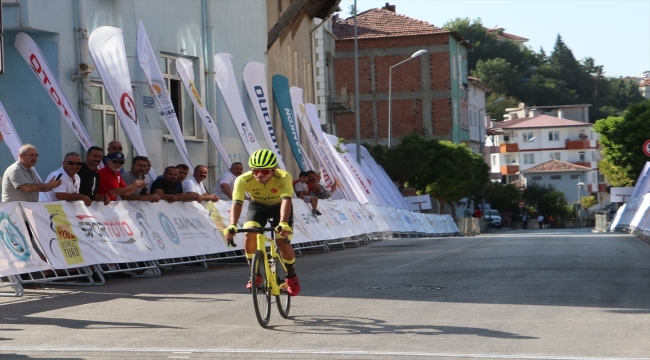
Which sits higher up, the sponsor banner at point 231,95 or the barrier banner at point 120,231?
the sponsor banner at point 231,95

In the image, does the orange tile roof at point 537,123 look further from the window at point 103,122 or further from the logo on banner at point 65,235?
the logo on banner at point 65,235

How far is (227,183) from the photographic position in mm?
21750

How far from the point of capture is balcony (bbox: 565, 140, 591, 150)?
A: 160m

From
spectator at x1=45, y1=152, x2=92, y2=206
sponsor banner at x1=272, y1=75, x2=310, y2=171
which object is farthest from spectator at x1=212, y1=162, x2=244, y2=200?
sponsor banner at x1=272, y1=75, x2=310, y2=171

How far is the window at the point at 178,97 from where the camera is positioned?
26750 millimetres

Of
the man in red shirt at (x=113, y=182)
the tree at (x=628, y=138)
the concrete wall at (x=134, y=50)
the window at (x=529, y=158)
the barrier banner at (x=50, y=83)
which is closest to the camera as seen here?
the man in red shirt at (x=113, y=182)

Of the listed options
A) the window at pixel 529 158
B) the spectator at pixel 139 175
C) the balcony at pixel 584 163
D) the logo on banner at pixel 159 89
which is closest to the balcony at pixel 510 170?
the window at pixel 529 158

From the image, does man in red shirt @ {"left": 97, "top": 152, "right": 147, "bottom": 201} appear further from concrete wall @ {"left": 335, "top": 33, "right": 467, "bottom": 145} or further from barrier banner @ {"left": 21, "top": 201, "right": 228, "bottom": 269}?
concrete wall @ {"left": 335, "top": 33, "right": 467, "bottom": 145}

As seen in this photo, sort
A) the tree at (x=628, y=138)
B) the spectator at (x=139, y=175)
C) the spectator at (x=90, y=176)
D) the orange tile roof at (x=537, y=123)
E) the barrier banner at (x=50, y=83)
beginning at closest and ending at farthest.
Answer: the spectator at (x=90, y=176), the spectator at (x=139, y=175), the barrier banner at (x=50, y=83), the tree at (x=628, y=138), the orange tile roof at (x=537, y=123)

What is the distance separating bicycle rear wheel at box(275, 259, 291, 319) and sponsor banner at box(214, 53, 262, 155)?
14.9m

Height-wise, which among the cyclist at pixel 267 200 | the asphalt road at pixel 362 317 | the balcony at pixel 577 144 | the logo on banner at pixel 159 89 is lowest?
the asphalt road at pixel 362 317

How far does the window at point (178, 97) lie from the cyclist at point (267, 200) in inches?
602

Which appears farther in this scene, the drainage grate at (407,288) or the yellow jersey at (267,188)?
the drainage grate at (407,288)

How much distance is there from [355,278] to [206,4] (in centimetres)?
1468
